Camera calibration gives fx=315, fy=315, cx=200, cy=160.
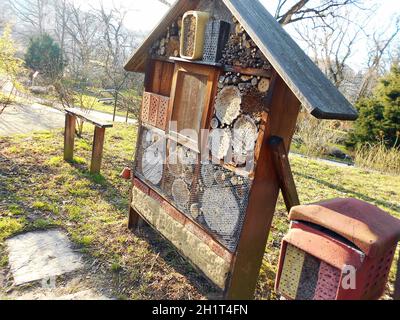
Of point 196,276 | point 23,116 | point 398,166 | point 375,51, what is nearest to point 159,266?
point 196,276

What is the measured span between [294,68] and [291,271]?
1.45 meters

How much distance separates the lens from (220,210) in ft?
9.21

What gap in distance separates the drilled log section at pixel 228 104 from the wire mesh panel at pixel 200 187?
45cm

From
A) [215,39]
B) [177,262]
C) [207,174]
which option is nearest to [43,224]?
[177,262]

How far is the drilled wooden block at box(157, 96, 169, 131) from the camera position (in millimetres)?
3440

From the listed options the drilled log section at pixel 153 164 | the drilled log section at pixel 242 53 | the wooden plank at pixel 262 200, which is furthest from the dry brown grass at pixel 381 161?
the drilled log section at pixel 242 53

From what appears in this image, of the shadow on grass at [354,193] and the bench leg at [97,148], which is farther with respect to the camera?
the shadow on grass at [354,193]

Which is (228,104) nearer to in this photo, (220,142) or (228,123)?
(228,123)

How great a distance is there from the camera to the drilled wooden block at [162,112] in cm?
344

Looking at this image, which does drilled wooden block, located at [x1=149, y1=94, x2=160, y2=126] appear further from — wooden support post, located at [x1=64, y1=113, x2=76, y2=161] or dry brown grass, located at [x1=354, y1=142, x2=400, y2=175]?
dry brown grass, located at [x1=354, y1=142, x2=400, y2=175]

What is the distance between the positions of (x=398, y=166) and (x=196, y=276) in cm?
893

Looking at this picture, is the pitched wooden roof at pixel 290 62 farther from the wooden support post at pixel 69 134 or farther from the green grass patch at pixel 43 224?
the wooden support post at pixel 69 134

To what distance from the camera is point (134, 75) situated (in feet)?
37.5

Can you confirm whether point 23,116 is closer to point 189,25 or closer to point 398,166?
point 189,25
